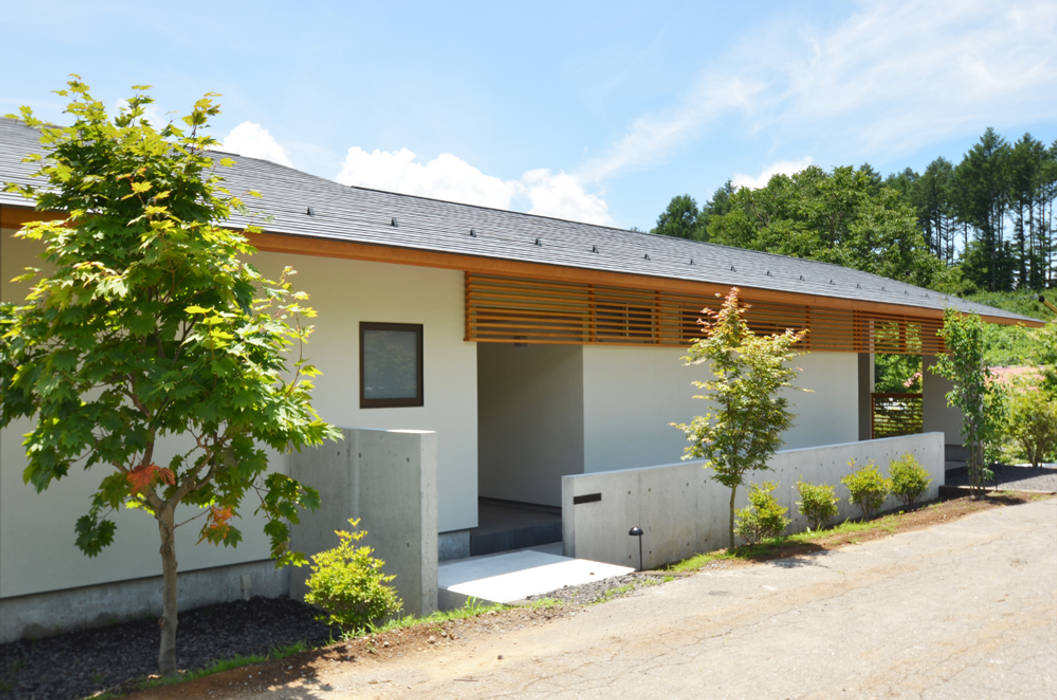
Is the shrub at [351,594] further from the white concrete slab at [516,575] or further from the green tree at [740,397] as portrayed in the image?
the green tree at [740,397]

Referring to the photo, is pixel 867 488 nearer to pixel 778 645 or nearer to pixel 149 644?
pixel 778 645

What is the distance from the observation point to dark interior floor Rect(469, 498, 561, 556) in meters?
9.98

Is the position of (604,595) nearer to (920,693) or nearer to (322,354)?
(920,693)

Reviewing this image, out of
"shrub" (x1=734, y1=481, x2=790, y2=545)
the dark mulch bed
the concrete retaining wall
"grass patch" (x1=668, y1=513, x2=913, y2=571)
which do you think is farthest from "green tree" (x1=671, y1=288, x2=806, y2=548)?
the concrete retaining wall

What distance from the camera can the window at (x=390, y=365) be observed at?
9.34 meters

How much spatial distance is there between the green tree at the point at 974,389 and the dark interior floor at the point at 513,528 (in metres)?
8.09

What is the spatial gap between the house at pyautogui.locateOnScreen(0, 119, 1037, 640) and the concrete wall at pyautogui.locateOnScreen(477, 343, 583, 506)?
3 centimetres

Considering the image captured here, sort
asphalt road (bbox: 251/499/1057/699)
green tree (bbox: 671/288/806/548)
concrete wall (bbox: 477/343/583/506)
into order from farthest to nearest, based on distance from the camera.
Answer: concrete wall (bbox: 477/343/583/506), green tree (bbox: 671/288/806/548), asphalt road (bbox: 251/499/1057/699)

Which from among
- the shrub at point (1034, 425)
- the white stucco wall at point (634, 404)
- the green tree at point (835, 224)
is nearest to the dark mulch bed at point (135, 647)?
the white stucco wall at point (634, 404)

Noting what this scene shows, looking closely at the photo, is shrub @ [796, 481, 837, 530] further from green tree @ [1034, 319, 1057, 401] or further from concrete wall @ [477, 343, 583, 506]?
green tree @ [1034, 319, 1057, 401]

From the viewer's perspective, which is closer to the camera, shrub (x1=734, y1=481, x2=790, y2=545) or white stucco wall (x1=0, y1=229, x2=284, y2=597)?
white stucco wall (x1=0, y1=229, x2=284, y2=597)

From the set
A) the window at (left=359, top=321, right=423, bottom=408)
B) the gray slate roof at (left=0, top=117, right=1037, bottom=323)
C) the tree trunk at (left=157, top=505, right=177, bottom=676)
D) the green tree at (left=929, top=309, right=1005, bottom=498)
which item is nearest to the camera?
the tree trunk at (left=157, top=505, right=177, bottom=676)

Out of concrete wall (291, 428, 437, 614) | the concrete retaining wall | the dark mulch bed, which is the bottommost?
the dark mulch bed

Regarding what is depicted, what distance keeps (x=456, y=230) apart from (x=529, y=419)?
3248 mm
